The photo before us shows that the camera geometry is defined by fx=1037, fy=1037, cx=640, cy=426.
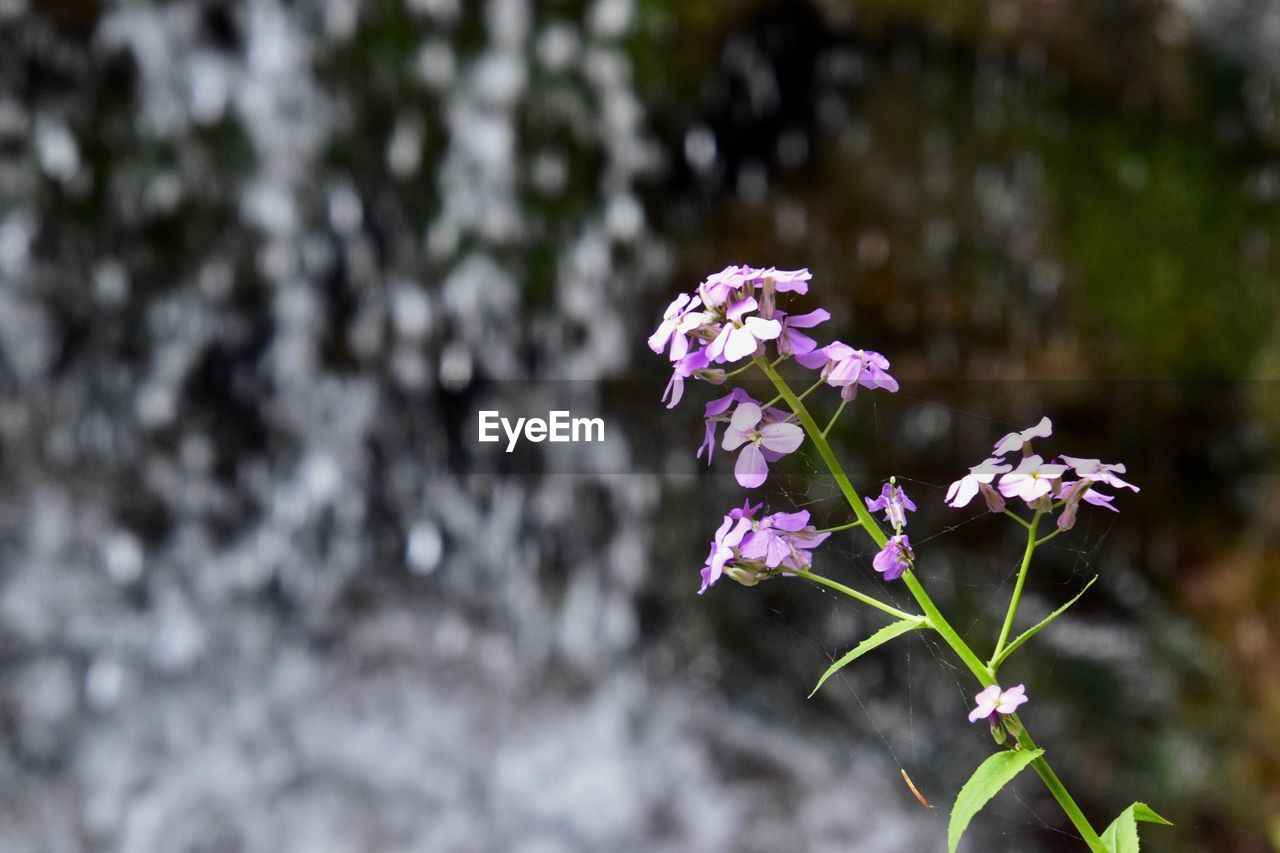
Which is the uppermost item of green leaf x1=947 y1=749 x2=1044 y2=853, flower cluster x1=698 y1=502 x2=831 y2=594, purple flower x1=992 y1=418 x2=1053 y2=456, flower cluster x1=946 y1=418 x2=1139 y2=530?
purple flower x1=992 y1=418 x2=1053 y2=456

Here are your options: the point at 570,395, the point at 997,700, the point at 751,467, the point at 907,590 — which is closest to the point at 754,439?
the point at 751,467

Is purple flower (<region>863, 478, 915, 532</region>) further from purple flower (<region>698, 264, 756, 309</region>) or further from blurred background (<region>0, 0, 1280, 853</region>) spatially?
blurred background (<region>0, 0, 1280, 853</region>)

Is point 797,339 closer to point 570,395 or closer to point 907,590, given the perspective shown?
point 907,590

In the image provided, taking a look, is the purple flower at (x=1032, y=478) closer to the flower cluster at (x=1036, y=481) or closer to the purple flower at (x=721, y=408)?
the flower cluster at (x=1036, y=481)

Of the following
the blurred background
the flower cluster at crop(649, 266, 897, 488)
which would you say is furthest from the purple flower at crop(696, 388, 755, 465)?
the blurred background

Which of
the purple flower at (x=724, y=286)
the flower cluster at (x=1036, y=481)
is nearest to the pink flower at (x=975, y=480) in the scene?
the flower cluster at (x=1036, y=481)

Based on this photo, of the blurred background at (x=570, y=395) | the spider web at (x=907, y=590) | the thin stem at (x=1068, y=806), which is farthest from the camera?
the blurred background at (x=570, y=395)

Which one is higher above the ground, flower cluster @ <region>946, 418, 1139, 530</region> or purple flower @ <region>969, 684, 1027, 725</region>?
flower cluster @ <region>946, 418, 1139, 530</region>

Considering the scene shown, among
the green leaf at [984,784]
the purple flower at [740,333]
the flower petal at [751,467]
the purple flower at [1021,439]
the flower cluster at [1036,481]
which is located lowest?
the green leaf at [984,784]
